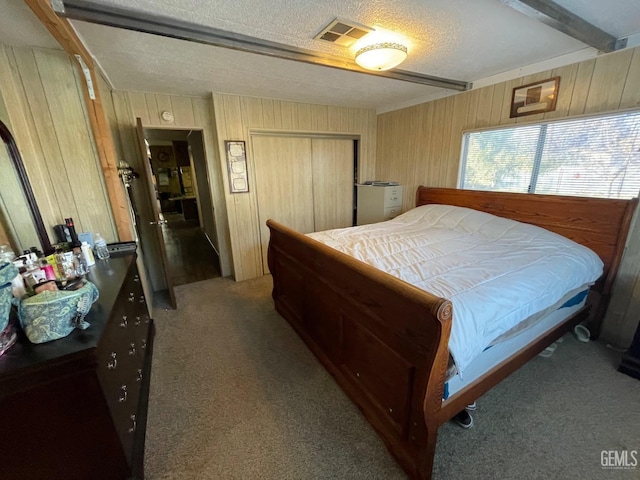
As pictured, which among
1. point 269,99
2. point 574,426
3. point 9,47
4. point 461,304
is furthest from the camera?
point 269,99

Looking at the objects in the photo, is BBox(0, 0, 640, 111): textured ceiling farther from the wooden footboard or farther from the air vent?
the wooden footboard

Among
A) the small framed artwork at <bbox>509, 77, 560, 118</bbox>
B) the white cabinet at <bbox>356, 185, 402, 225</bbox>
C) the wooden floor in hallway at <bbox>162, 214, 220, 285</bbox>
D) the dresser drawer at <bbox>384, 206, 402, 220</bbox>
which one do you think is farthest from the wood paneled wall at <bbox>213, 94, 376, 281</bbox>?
the small framed artwork at <bbox>509, 77, 560, 118</bbox>

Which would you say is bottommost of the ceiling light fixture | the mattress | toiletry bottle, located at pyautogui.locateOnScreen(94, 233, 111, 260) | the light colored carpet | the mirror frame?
the light colored carpet

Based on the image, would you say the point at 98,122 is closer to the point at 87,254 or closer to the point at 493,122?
the point at 87,254

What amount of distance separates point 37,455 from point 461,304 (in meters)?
1.79

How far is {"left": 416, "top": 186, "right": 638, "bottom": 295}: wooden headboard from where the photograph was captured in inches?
78.8

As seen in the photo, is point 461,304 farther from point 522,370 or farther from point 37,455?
point 37,455

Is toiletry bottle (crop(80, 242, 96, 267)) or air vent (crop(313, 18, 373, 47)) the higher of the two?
air vent (crop(313, 18, 373, 47))

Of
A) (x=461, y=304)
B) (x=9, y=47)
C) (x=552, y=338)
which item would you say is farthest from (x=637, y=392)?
(x=9, y=47)

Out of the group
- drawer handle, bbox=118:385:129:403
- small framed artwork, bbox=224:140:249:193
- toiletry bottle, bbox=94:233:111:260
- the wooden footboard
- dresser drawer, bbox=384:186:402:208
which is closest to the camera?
the wooden footboard

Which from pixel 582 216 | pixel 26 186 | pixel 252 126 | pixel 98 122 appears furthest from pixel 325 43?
pixel 582 216

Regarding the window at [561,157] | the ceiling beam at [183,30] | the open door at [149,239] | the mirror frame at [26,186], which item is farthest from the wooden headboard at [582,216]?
the mirror frame at [26,186]

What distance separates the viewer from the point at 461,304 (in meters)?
1.27

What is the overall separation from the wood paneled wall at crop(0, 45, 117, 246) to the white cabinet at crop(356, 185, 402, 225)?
9.96 feet
